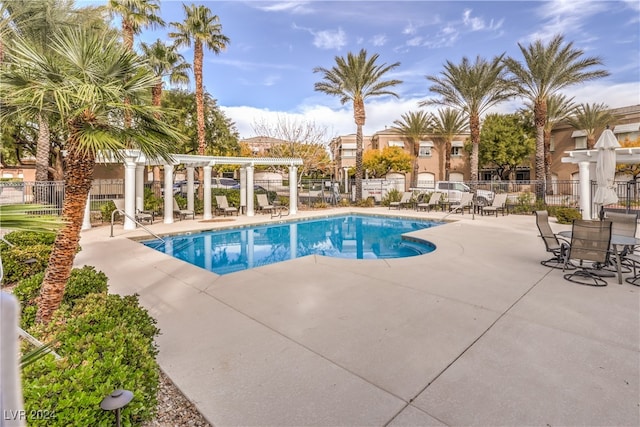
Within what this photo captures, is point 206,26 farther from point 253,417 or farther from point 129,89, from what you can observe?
point 253,417

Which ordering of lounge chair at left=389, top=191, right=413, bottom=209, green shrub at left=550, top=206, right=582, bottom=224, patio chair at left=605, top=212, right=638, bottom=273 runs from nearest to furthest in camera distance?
patio chair at left=605, top=212, right=638, bottom=273, green shrub at left=550, top=206, right=582, bottom=224, lounge chair at left=389, top=191, right=413, bottom=209

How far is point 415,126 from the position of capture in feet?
118

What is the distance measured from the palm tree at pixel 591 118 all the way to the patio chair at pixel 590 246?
3155cm

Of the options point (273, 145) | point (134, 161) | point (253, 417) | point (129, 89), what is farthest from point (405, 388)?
point (273, 145)

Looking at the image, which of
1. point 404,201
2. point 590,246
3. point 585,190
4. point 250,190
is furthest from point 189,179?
point 585,190

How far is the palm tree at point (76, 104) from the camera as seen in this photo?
349 centimetres

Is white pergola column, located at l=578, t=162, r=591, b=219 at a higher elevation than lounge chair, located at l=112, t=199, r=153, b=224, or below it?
higher

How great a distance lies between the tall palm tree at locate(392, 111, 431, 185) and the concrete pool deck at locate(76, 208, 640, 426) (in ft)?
103

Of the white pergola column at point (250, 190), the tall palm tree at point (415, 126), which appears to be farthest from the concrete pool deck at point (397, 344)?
the tall palm tree at point (415, 126)

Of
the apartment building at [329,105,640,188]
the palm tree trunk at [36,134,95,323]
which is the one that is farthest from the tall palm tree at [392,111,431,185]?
the palm tree trunk at [36,134,95,323]

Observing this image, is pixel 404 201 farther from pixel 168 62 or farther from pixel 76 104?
pixel 76 104

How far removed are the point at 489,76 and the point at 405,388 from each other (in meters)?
21.9

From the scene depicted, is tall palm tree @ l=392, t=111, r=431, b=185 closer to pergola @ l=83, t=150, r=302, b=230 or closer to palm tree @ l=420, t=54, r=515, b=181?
palm tree @ l=420, t=54, r=515, b=181

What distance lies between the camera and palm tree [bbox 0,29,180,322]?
11.4 ft
